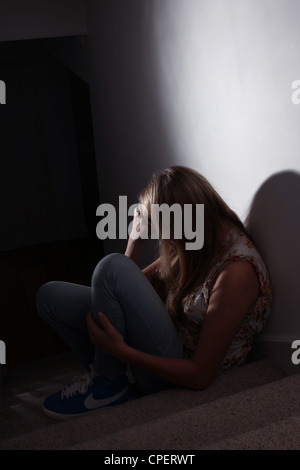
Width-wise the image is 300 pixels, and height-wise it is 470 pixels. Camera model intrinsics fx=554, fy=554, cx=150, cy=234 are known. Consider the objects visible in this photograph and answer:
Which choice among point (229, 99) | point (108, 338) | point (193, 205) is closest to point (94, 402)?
point (108, 338)

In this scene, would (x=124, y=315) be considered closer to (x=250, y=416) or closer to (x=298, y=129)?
(x=250, y=416)

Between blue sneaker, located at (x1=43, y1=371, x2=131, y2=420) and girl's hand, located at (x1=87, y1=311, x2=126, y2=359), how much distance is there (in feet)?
0.50

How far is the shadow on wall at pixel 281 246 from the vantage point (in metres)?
1.54

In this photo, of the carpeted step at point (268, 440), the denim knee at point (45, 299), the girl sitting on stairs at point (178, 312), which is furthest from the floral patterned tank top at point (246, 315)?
the carpeted step at point (268, 440)

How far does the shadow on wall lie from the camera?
1543 millimetres

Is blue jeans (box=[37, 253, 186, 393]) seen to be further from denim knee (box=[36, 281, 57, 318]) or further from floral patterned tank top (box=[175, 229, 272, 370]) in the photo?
denim knee (box=[36, 281, 57, 318])

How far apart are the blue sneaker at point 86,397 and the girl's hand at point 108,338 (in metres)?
0.15

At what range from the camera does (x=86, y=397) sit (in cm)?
178

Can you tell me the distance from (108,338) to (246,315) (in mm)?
435

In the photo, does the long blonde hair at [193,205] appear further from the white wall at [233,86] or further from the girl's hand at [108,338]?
the girl's hand at [108,338]

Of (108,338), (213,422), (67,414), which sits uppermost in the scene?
(108,338)

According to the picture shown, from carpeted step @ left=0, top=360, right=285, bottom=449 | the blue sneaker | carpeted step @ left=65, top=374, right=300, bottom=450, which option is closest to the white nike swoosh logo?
the blue sneaker

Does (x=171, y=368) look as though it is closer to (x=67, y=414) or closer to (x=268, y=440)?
(x=67, y=414)

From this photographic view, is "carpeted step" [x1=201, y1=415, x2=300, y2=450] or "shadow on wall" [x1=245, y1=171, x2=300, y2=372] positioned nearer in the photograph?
"carpeted step" [x1=201, y1=415, x2=300, y2=450]
